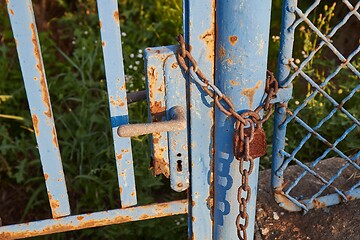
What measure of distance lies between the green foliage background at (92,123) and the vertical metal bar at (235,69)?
2.79ft

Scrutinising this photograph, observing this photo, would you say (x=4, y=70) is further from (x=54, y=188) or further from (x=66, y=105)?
(x=54, y=188)

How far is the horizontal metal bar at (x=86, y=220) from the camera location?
1669 mm

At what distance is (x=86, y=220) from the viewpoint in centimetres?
168

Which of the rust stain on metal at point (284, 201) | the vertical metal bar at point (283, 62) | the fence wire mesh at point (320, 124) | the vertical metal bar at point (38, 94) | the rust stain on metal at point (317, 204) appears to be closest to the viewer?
the vertical metal bar at point (38, 94)

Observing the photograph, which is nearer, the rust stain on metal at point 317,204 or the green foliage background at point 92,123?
the rust stain on metal at point 317,204

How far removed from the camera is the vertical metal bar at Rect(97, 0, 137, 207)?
132 centimetres

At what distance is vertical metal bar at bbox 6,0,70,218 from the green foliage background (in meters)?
0.84

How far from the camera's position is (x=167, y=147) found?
155cm

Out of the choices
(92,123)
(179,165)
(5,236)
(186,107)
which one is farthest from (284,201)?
(92,123)

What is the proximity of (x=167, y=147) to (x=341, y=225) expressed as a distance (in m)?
0.85

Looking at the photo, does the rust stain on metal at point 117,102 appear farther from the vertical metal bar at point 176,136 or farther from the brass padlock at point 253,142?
the brass padlock at point 253,142

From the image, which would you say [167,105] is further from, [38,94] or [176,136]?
[38,94]

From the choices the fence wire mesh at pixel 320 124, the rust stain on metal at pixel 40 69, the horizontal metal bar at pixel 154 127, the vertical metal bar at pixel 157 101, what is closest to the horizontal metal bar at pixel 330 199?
the fence wire mesh at pixel 320 124

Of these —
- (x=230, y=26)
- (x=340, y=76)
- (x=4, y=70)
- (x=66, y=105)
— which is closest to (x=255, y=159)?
(x=230, y=26)
